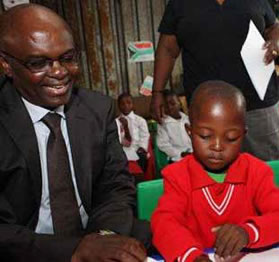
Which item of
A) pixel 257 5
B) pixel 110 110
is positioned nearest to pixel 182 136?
pixel 257 5

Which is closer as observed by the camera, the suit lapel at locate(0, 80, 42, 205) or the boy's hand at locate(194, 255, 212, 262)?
the boy's hand at locate(194, 255, 212, 262)

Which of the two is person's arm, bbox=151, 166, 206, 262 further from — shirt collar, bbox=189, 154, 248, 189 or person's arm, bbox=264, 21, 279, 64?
person's arm, bbox=264, 21, 279, 64

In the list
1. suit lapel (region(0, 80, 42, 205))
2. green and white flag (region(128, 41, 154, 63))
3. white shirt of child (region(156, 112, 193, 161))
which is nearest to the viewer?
suit lapel (region(0, 80, 42, 205))

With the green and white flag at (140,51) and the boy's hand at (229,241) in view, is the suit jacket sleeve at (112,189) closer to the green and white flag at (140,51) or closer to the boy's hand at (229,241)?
the boy's hand at (229,241)

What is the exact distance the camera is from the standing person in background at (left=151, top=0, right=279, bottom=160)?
2234 mm

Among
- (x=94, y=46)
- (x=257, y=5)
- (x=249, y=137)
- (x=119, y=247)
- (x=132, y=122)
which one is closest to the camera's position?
(x=119, y=247)

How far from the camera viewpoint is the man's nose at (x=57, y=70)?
1.40 meters

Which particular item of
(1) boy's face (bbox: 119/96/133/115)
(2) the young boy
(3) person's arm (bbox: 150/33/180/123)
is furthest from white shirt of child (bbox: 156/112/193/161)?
(2) the young boy

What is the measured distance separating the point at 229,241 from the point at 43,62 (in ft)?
2.92

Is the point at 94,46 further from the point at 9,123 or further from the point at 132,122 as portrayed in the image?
the point at 9,123

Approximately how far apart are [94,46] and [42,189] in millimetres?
4288

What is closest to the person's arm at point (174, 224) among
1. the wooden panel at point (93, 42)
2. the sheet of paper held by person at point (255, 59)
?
the sheet of paper held by person at point (255, 59)

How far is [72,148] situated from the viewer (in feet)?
5.26

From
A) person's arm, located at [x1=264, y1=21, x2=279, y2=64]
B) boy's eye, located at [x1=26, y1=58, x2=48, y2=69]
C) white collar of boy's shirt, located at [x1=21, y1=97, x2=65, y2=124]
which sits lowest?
white collar of boy's shirt, located at [x1=21, y1=97, x2=65, y2=124]
